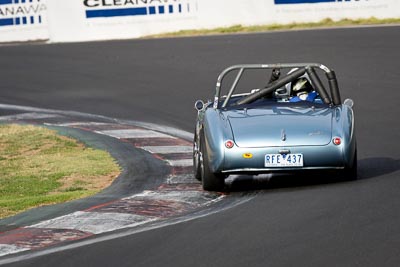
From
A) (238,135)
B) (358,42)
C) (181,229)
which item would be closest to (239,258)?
(181,229)

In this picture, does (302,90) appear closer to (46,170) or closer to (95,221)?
(46,170)

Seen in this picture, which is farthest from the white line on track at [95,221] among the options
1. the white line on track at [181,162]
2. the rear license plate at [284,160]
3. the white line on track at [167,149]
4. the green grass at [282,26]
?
the green grass at [282,26]

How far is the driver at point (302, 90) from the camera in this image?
12.0 m

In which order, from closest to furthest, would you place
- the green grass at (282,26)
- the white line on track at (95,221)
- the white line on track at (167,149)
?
the white line on track at (95,221) < the white line on track at (167,149) < the green grass at (282,26)

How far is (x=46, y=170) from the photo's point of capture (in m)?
13.5

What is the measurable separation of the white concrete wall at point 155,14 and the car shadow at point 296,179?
17833 mm

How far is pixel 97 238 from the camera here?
28.1 feet

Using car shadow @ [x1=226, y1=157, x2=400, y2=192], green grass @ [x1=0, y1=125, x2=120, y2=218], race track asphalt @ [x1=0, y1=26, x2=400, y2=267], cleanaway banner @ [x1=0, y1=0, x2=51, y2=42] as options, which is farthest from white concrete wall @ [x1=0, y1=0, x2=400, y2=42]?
car shadow @ [x1=226, y1=157, x2=400, y2=192]

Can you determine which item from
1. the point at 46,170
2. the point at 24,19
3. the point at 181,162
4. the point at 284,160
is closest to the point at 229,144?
the point at 284,160

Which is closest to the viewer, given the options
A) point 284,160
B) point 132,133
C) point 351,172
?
point 284,160

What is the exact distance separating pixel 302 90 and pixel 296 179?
1204 mm

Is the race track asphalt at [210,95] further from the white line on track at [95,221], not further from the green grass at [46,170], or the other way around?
the green grass at [46,170]

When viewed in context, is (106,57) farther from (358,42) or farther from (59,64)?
(358,42)

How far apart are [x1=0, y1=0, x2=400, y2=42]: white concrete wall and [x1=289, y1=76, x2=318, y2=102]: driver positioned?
17.5 m
